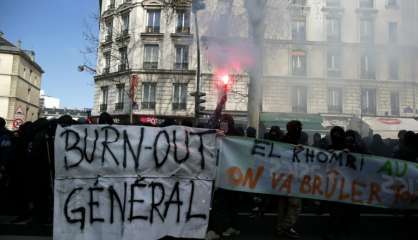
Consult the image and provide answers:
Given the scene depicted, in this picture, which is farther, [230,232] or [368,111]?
[368,111]

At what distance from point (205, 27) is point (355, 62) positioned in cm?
1043

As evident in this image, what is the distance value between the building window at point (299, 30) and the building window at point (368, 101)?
5.46m

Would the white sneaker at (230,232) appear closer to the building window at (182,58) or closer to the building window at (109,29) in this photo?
Answer: the building window at (182,58)

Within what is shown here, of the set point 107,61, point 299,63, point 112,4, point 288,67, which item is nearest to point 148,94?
point 107,61

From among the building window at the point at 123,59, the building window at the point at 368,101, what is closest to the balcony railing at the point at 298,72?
the building window at the point at 368,101

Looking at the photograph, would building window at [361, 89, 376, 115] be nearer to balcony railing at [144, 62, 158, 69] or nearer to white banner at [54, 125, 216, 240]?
balcony railing at [144, 62, 158, 69]

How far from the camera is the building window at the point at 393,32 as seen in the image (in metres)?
15.3

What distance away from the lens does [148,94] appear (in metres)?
26.2

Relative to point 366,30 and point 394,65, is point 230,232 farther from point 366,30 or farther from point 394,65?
point 366,30

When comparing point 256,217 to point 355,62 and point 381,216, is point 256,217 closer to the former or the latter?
point 381,216

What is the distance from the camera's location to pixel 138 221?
3.99 meters

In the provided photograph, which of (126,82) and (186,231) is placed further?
(126,82)

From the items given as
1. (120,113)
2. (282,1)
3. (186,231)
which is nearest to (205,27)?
(282,1)

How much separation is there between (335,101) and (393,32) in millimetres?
8780
